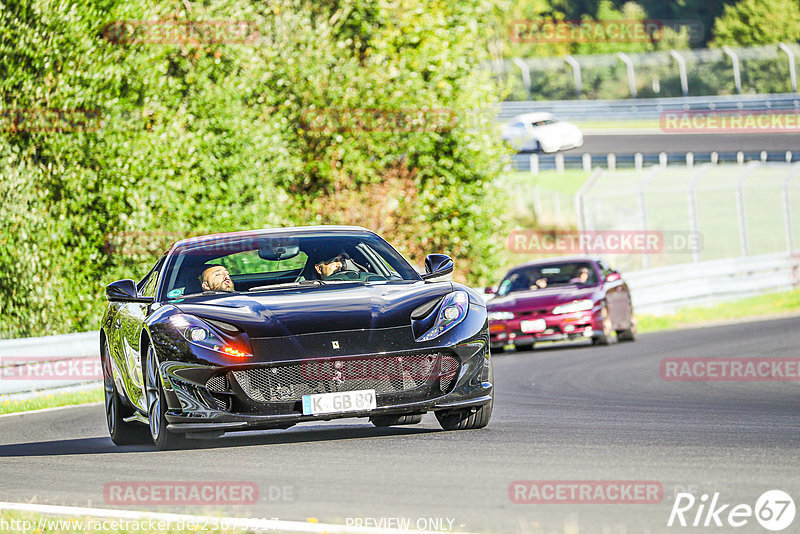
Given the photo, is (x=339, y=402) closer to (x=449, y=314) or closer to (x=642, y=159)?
(x=449, y=314)

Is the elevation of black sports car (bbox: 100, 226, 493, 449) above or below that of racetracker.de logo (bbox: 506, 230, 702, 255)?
above

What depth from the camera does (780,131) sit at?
58500 mm

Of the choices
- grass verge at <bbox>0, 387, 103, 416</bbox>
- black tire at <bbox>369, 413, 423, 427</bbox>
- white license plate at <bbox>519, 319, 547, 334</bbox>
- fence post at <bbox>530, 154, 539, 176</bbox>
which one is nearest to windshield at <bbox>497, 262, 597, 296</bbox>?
white license plate at <bbox>519, 319, 547, 334</bbox>

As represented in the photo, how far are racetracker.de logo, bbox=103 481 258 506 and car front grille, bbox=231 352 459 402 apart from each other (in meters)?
1.02

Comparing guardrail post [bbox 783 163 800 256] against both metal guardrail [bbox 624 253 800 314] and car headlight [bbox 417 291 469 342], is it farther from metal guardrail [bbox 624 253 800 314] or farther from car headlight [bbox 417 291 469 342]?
car headlight [bbox 417 291 469 342]

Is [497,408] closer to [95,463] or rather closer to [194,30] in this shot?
[95,463]

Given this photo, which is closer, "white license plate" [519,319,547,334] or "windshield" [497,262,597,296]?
"white license plate" [519,319,547,334]

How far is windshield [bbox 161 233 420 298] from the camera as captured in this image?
380 inches

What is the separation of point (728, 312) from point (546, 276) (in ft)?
24.7

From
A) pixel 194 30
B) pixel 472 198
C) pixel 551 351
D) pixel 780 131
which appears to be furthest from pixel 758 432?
pixel 780 131

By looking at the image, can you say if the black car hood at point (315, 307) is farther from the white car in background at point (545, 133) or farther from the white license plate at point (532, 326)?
the white car in background at point (545, 133)

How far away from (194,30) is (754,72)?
189 feet

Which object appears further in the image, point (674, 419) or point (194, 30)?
point (194, 30)

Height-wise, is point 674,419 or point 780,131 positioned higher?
point 674,419
